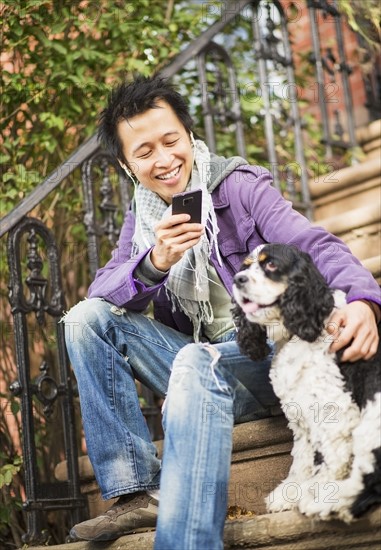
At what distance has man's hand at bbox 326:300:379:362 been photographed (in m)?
2.35

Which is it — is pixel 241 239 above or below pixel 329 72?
below

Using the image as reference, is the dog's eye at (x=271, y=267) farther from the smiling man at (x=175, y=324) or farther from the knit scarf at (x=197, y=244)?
the knit scarf at (x=197, y=244)

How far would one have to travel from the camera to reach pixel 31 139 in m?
4.44

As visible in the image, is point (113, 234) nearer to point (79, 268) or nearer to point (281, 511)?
point (79, 268)

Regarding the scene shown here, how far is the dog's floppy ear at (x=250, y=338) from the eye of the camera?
8.32ft

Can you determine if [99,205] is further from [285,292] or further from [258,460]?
[285,292]

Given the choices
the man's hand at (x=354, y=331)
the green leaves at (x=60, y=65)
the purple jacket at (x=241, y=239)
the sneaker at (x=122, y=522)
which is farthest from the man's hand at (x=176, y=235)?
the green leaves at (x=60, y=65)

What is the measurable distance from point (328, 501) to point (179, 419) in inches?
A: 18.1

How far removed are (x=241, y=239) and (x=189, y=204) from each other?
13.8 inches

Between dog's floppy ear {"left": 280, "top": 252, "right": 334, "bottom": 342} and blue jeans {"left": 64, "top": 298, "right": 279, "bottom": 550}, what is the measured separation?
29cm

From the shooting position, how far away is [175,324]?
324cm

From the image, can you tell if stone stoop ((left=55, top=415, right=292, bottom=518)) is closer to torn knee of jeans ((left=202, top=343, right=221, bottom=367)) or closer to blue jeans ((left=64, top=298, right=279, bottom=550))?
blue jeans ((left=64, top=298, right=279, bottom=550))

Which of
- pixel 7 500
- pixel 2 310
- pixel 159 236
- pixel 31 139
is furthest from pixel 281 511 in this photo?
pixel 31 139

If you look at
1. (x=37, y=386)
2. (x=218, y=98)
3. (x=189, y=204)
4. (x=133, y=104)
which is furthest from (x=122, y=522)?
(x=218, y=98)
